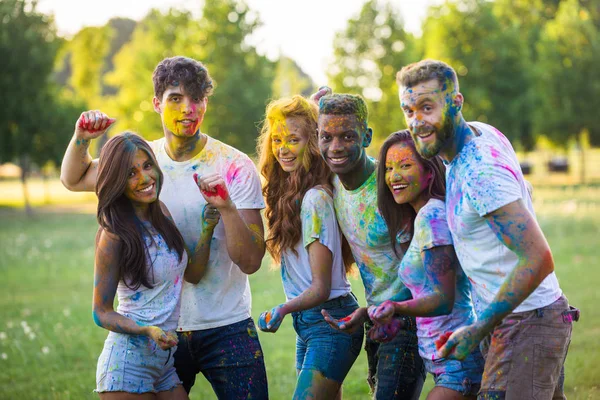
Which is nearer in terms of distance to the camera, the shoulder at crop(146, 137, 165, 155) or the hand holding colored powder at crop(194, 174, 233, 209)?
the hand holding colored powder at crop(194, 174, 233, 209)

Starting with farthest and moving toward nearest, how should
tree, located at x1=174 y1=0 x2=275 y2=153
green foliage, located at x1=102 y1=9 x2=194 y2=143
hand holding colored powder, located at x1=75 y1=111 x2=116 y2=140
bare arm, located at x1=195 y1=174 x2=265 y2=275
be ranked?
green foliage, located at x1=102 y1=9 x2=194 y2=143 < tree, located at x1=174 y1=0 x2=275 y2=153 < hand holding colored powder, located at x1=75 y1=111 x2=116 y2=140 < bare arm, located at x1=195 y1=174 x2=265 y2=275

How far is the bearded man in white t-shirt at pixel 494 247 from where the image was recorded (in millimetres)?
3434

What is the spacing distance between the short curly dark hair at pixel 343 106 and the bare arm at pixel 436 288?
104 cm

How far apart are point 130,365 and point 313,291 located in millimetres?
1081

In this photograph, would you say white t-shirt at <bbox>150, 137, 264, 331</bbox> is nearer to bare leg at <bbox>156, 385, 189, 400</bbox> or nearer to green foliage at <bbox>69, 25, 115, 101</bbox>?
bare leg at <bbox>156, 385, 189, 400</bbox>

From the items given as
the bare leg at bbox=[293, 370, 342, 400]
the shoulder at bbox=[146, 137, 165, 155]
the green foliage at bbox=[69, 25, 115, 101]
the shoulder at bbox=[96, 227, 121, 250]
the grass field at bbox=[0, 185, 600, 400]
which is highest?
the green foliage at bbox=[69, 25, 115, 101]

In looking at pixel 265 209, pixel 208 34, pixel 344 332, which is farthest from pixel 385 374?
pixel 208 34

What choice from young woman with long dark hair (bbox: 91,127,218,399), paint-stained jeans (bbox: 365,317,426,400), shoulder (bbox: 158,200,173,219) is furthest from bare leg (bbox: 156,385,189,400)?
paint-stained jeans (bbox: 365,317,426,400)

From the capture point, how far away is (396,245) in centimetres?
453

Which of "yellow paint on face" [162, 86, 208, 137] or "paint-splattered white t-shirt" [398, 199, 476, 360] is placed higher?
"yellow paint on face" [162, 86, 208, 137]

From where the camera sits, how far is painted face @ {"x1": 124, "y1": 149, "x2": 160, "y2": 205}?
451 centimetres

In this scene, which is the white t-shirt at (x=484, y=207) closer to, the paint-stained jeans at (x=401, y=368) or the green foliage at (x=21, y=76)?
the paint-stained jeans at (x=401, y=368)

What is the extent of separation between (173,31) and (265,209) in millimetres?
35756

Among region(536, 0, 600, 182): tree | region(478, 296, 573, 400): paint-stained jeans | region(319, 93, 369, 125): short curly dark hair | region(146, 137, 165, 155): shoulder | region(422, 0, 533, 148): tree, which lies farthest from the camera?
region(536, 0, 600, 182): tree
